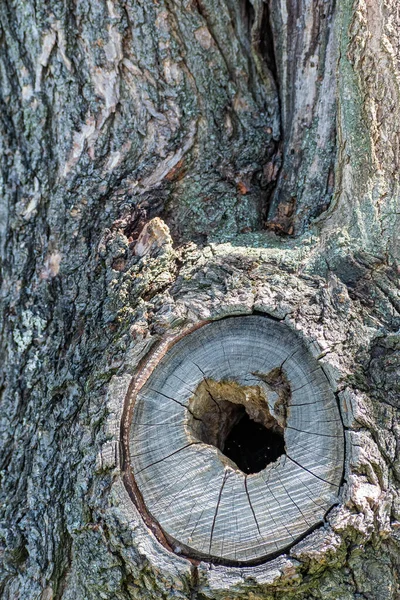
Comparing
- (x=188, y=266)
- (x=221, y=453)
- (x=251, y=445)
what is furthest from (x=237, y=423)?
(x=188, y=266)

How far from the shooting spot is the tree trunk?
1.78 meters

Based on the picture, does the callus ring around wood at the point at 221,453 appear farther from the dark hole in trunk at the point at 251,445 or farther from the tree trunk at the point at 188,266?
the dark hole in trunk at the point at 251,445

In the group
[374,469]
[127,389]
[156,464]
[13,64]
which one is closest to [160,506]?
[156,464]

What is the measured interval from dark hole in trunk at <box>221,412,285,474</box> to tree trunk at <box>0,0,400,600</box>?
1.8 inches

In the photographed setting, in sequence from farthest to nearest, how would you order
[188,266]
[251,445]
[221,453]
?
1. [251,445]
2. [188,266]
3. [221,453]

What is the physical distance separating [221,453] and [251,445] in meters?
0.45

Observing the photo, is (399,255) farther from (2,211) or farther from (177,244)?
(2,211)

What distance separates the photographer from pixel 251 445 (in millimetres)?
2322

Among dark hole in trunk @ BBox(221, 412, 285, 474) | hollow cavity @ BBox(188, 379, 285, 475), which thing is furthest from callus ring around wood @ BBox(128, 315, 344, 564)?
dark hole in trunk @ BBox(221, 412, 285, 474)

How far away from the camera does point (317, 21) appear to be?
8.42 feet

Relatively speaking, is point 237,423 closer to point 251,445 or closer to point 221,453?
point 251,445

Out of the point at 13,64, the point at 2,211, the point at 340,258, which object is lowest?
the point at 340,258

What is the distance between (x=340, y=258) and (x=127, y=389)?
2.97 ft

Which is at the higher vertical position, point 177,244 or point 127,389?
point 177,244
